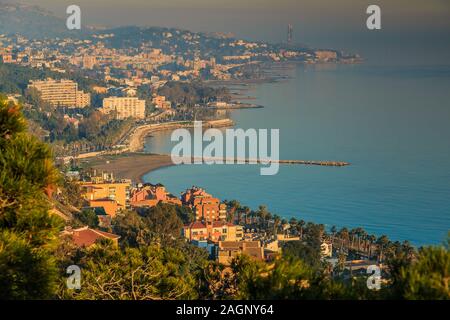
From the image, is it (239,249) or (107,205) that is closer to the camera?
(239,249)

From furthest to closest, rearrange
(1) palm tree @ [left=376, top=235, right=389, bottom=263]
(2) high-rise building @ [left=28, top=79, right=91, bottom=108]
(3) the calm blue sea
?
(2) high-rise building @ [left=28, top=79, right=91, bottom=108] → (3) the calm blue sea → (1) palm tree @ [left=376, top=235, right=389, bottom=263]

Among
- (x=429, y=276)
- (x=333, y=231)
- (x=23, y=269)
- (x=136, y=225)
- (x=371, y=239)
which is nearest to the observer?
(x=429, y=276)

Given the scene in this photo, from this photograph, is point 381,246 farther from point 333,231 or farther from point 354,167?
point 354,167

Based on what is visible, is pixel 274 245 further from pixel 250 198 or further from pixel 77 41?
pixel 77 41

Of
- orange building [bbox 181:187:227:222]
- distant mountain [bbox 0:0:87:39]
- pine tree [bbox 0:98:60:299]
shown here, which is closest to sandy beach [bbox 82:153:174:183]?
orange building [bbox 181:187:227:222]

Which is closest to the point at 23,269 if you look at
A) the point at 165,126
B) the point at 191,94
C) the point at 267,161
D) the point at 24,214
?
the point at 24,214

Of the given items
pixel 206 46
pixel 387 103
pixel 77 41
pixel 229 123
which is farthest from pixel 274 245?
pixel 206 46

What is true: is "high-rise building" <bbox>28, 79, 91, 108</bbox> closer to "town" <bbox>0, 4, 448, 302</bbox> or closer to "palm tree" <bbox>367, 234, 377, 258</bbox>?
"town" <bbox>0, 4, 448, 302</bbox>
